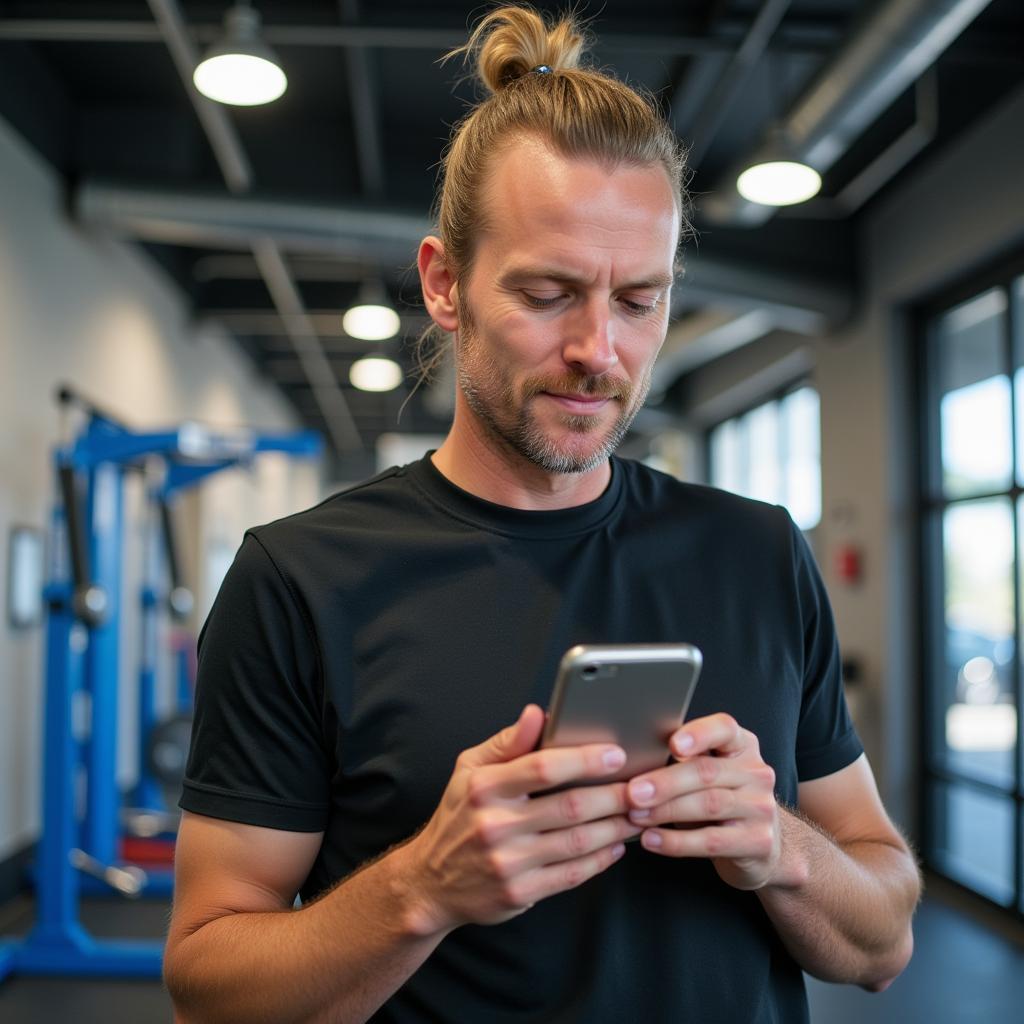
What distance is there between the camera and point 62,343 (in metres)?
5.31

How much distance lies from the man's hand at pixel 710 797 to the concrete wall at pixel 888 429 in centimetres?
453

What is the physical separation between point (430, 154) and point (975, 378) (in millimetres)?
2890

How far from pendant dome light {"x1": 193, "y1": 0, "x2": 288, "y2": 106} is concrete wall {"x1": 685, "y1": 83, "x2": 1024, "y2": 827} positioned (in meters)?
3.08

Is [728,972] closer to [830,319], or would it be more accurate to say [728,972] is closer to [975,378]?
[975,378]

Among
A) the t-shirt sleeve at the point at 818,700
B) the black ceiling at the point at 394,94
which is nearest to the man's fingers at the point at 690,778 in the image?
the t-shirt sleeve at the point at 818,700

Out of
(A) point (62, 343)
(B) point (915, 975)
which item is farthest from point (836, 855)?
(A) point (62, 343)

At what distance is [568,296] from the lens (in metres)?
1.11

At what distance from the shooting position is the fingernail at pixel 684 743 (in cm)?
85

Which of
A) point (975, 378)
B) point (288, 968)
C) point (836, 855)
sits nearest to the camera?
point (288, 968)

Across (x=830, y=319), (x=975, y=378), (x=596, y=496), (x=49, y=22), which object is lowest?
(x=596, y=496)

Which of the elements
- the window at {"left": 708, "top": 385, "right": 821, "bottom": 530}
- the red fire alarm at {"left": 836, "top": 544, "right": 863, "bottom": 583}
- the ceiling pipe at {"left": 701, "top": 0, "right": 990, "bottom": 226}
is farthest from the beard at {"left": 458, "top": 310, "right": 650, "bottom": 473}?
the window at {"left": 708, "top": 385, "right": 821, "bottom": 530}

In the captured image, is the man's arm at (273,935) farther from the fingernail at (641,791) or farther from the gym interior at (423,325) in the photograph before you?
the gym interior at (423,325)

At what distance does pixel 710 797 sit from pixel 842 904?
0.32m

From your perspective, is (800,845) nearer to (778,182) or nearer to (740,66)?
(778,182)
